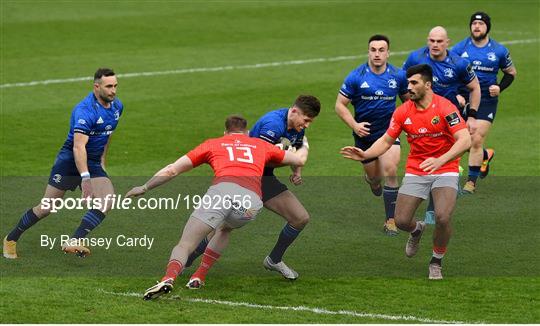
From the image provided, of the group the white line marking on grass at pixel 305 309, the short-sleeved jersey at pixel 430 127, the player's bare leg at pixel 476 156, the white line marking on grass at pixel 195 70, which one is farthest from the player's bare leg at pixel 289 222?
the white line marking on grass at pixel 195 70

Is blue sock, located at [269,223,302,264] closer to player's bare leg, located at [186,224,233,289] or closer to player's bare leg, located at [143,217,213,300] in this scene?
player's bare leg, located at [186,224,233,289]

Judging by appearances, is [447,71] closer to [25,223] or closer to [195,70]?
[25,223]

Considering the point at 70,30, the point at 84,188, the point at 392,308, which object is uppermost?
the point at 70,30

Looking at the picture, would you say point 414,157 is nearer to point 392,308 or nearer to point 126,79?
point 392,308

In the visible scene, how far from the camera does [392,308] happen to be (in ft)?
40.4

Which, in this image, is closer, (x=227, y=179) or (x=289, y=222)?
(x=227, y=179)

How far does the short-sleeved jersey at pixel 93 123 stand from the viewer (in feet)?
47.0

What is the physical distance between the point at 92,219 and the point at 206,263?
205 cm

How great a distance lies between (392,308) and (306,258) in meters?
2.57

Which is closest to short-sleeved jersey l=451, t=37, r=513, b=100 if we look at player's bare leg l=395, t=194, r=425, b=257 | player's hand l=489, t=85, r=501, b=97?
player's hand l=489, t=85, r=501, b=97

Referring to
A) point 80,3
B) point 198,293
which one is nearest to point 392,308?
point 198,293

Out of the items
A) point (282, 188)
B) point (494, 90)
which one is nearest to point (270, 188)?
point (282, 188)

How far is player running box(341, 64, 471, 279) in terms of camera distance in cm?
1344

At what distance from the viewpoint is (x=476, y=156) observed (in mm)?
18609
